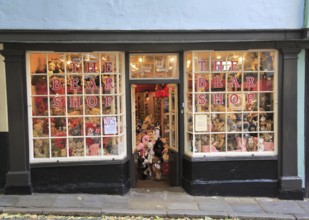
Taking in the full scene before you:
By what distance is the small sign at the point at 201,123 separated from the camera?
8.42m

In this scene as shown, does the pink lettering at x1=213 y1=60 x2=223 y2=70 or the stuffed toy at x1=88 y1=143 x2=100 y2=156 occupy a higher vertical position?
the pink lettering at x1=213 y1=60 x2=223 y2=70

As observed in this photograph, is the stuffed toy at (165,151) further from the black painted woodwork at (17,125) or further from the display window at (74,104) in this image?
the black painted woodwork at (17,125)

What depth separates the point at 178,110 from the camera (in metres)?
8.72

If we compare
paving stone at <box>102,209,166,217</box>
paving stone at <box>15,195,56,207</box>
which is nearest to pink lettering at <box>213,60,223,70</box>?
paving stone at <box>102,209,166,217</box>

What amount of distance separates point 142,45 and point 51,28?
71.1 inches

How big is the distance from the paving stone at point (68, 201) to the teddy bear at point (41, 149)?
921mm

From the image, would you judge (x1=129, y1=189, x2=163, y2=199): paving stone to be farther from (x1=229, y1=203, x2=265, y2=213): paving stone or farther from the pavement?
(x1=229, y1=203, x2=265, y2=213): paving stone

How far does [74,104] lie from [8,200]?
2.28m

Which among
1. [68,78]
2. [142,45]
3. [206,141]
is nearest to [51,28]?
[68,78]

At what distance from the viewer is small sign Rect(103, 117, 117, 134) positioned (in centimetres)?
836

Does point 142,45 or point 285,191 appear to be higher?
point 142,45

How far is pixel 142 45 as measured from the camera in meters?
8.04

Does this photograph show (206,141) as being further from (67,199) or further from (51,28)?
(51,28)

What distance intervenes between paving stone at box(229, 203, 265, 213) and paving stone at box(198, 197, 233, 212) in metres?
0.12
